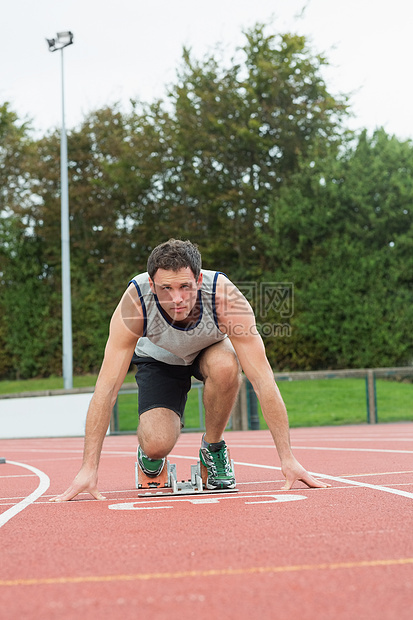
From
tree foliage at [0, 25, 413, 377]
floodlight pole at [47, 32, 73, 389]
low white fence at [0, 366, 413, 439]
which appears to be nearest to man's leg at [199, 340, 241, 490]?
low white fence at [0, 366, 413, 439]

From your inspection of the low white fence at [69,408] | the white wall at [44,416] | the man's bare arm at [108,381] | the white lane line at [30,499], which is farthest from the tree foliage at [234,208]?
the man's bare arm at [108,381]

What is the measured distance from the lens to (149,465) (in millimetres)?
5391

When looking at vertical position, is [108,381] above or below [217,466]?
above

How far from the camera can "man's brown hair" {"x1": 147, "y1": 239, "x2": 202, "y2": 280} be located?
4324mm

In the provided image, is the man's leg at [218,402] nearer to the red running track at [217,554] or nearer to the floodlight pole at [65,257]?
the red running track at [217,554]

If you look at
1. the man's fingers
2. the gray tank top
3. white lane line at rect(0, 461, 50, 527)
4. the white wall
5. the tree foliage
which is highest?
the tree foliage

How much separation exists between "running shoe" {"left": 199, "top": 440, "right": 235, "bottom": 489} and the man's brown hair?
132 cm

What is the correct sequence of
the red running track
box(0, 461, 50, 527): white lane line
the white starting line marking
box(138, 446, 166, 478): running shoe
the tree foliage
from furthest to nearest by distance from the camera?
1. the tree foliage
2. box(138, 446, 166, 478): running shoe
3. the white starting line marking
4. box(0, 461, 50, 527): white lane line
5. the red running track

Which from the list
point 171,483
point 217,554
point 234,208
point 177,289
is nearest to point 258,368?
point 177,289

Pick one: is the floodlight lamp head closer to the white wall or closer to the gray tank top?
the white wall

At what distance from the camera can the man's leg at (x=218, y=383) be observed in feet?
16.2

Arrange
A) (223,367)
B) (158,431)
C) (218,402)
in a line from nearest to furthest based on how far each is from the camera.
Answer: (223,367) → (218,402) → (158,431)

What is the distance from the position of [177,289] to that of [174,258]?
0.58 ft

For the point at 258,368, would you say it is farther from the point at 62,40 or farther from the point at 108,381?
the point at 62,40
